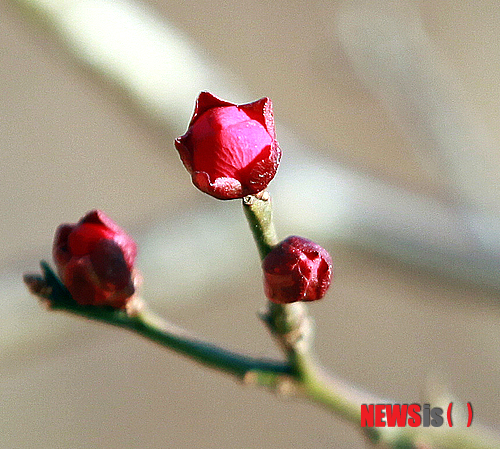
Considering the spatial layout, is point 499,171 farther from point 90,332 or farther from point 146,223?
point 90,332

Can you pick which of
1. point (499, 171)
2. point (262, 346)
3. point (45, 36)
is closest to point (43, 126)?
point (262, 346)

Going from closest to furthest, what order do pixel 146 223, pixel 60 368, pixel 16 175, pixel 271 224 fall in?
pixel 271 224, pixel 146 223, pixel 60 368, pixel 16 175

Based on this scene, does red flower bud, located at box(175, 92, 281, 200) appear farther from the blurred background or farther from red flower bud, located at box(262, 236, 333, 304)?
the blurred background

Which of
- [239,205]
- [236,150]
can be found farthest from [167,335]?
[239,205]

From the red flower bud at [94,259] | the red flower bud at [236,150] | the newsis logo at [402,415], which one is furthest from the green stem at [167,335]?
the red flower bud at [236,150]

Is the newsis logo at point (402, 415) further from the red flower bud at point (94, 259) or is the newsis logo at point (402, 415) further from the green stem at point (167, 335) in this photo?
the red flower bud at point (94, 259)

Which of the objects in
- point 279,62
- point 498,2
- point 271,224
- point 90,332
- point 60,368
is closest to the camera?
point 271,224
